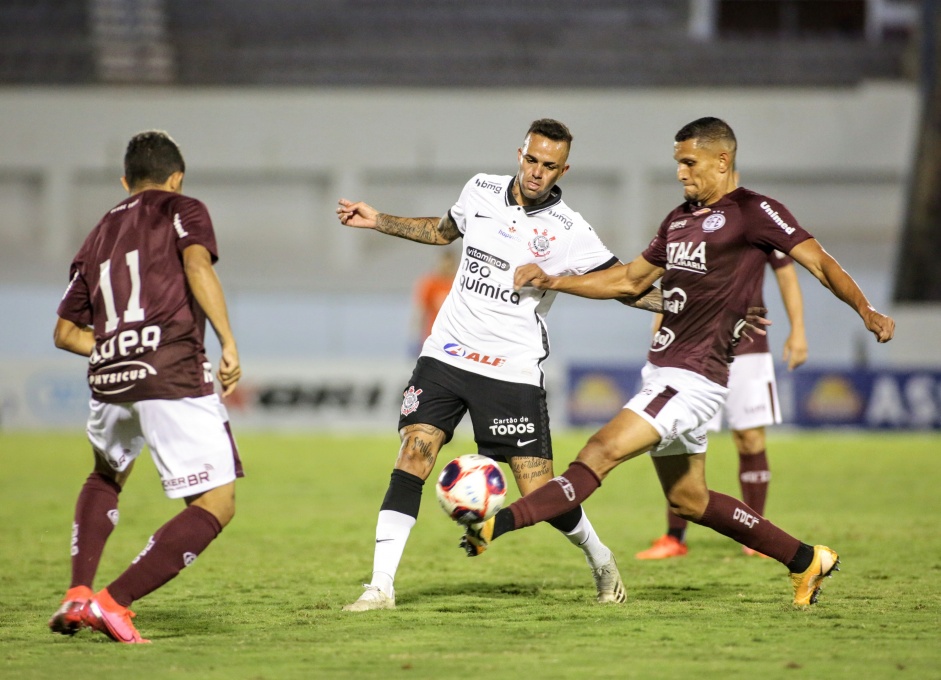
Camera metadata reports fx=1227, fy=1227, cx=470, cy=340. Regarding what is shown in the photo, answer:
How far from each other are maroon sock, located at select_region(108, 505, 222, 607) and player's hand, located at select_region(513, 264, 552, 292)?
1.68 metres

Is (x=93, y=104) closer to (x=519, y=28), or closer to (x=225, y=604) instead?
(x=519, y=28)

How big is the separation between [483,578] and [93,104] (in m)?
21.7

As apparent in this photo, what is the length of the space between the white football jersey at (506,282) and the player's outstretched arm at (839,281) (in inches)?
36.9

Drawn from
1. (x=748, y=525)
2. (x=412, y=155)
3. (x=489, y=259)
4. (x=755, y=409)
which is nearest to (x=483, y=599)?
(x=748, y=525)

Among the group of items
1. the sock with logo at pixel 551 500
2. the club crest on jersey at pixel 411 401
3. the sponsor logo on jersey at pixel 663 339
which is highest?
the sponsor logo on jersey at pixel 663 339

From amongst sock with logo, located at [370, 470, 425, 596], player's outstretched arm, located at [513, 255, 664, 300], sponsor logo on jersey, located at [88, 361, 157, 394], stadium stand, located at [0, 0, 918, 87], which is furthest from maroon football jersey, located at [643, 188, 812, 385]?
stadium stand, located at [0, 0, 918, 87]

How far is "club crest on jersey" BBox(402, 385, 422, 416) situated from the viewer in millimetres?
5750

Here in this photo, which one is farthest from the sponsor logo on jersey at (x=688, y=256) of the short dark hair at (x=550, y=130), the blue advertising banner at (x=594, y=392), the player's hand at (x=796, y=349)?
the blue advertising banner at (x=594, y=392)

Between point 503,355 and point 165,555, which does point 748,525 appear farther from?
point 165,555

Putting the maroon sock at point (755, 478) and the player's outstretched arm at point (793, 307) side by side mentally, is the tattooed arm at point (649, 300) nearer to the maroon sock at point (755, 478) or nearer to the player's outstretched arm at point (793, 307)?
the player's outstretched arm at point (793, 307)

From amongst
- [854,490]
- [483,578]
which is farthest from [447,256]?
[483,578]

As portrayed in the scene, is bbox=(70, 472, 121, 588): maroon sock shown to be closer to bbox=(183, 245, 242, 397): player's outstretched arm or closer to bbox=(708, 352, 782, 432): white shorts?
bbox=(183, 245, 242, 397): player's outstretched arm

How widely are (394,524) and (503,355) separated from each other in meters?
0.93

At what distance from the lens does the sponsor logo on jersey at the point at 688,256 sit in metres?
5.52
